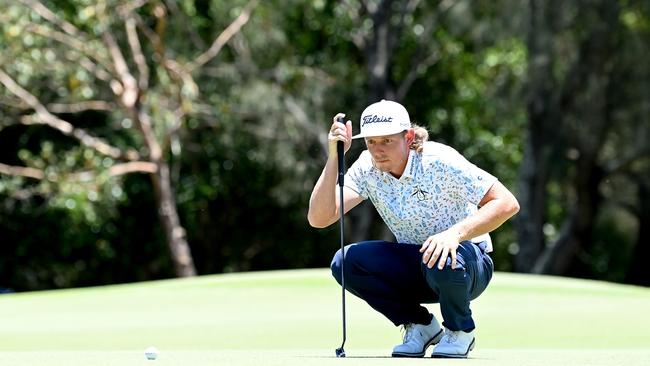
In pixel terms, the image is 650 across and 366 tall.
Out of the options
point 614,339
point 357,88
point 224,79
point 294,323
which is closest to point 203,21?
point 224,79

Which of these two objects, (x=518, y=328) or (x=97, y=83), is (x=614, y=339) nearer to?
(x=518, y=328)

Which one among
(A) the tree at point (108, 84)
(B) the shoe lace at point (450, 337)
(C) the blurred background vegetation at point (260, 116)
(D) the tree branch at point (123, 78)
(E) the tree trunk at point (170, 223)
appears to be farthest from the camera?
(E) the tree trunk at point (170, 223)

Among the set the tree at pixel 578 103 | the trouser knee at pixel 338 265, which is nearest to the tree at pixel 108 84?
the tree at pixel 578 103

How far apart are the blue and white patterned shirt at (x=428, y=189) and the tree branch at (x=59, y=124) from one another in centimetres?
1558

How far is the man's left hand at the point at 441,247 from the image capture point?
517 centimetres

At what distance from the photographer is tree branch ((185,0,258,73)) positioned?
21767 millimetres

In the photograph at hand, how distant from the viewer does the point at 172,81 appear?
2144 centimetres

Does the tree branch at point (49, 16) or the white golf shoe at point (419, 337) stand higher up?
the tree branch at point (49, 16)

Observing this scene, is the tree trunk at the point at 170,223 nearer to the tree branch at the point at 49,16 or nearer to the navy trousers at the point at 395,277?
the tree branch at the point at 49,16

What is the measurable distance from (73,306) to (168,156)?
11.8 meters

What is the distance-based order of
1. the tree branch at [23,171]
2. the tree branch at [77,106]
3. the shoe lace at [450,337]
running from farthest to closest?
1. the tree branch at [77,106]
2. the tree branch at [23,171]
3. the shoe lace at [450,337]

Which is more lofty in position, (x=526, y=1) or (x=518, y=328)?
(x=526, y=1)

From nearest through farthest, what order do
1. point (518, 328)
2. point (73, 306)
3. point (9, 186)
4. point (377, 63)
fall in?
point (518, 328) → point (73, 306) → point (9, 186) → point (377, 63)

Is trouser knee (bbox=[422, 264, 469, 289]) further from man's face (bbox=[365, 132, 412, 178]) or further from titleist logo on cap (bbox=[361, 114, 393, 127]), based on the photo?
titleist logo on cap (bbox=[361, 114, 393, 127])
